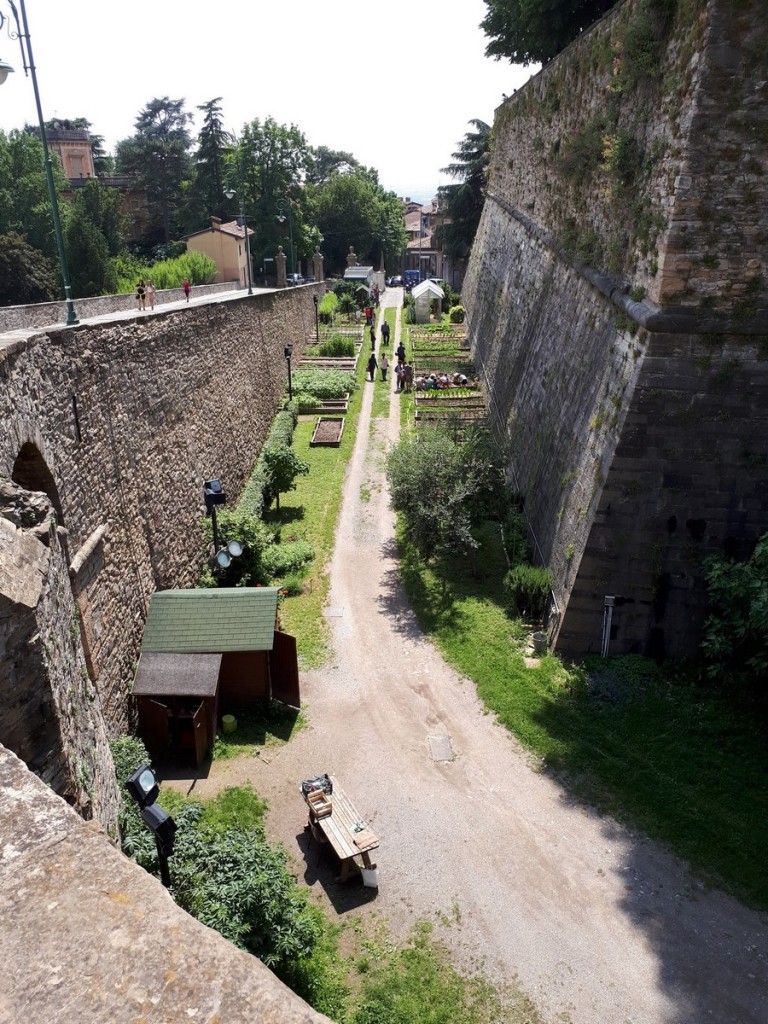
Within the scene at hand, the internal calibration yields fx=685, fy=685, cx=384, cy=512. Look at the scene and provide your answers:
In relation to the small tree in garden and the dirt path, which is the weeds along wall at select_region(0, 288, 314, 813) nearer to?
the small tree in garden

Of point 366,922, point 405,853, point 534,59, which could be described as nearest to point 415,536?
point 405,853

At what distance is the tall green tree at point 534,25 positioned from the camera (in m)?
20.5

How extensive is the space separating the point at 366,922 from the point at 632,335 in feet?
28.4

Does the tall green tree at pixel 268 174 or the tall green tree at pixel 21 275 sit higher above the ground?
the tall green tree at pixel 268 174

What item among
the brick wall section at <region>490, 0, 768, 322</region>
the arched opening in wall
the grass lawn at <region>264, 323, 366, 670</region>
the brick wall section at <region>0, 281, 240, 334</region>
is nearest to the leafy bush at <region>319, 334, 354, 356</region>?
the grass lawn at <region>264, 323, 366, 670</region>

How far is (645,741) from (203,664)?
6.00m

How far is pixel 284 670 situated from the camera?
10047 mm

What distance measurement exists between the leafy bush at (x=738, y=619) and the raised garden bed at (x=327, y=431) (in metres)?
13.8

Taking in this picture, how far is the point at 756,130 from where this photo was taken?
29.0 ft

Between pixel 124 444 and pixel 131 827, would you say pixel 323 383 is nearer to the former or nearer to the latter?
pixel 124 444

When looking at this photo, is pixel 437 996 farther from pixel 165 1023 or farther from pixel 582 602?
pixel 582 602

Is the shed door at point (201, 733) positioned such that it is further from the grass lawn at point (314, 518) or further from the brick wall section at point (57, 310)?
the brick wall section at point (57, 310)

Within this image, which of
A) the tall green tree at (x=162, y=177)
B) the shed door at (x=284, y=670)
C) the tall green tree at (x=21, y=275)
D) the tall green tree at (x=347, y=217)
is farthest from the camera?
the tall green tree at (x=347, y=217)

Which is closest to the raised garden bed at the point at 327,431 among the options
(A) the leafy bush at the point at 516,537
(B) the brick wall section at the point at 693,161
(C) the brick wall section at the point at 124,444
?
(C) the brick wall section at the point at 124,444
